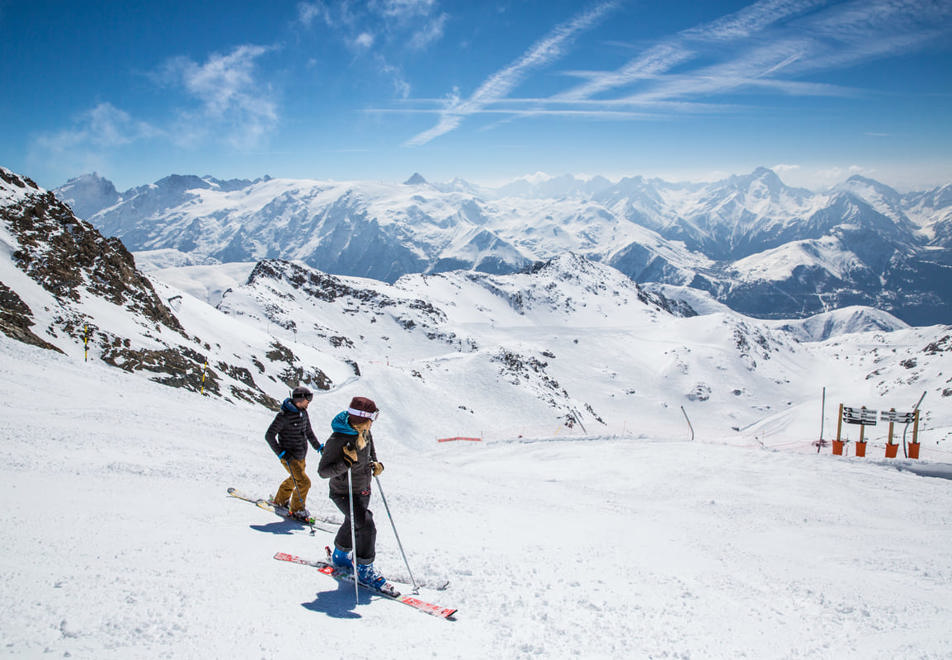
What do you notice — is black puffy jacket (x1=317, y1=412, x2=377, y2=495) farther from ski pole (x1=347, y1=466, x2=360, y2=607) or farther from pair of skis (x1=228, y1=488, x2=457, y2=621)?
pair of skis (x1=228, y1=488, x2=457, y2=621)

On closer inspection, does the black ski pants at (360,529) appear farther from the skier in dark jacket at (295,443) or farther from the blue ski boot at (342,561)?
the skier in dark jacket at (295,443)

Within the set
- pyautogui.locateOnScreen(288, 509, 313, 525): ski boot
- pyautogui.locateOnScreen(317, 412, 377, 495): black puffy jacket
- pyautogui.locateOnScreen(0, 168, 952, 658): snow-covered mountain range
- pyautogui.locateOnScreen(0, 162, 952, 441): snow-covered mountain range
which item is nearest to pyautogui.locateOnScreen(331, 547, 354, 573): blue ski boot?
pyautogui.locateOnScreen(0, 168, 952, 658): snow-covered mountain range

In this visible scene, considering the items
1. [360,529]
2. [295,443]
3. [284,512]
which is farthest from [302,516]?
[360,529]

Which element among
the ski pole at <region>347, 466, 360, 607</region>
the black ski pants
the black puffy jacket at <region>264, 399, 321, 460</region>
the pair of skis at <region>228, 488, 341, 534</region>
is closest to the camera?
the ski pole at <region>347, 466, 360, 607</region>

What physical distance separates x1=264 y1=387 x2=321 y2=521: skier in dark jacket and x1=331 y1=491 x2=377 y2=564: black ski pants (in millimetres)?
2437

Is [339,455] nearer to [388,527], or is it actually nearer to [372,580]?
[372,580]

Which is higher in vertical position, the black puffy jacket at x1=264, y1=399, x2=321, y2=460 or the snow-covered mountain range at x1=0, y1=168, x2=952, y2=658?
the black puffy jacket at x1=264, y1=399, x2=321, y2=460

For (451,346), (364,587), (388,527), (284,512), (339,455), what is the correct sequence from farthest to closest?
(451,346)
(388,527)
(284,512)
(364,587)
(339,455)

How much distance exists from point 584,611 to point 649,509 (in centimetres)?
934

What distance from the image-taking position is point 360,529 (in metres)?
7.22

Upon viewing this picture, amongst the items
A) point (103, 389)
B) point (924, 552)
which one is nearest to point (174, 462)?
point (103, 389)

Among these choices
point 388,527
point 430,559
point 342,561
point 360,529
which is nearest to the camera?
point 360,529

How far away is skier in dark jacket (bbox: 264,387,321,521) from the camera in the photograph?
31.1 ft

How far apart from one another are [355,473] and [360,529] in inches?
31.4
